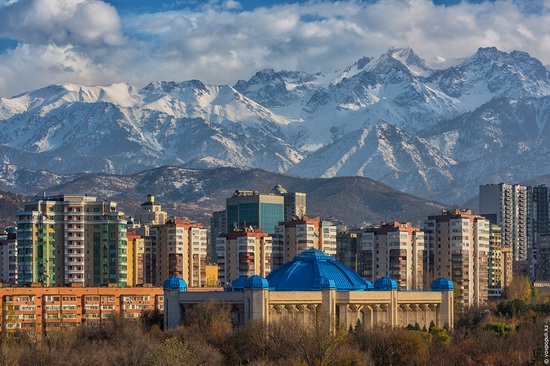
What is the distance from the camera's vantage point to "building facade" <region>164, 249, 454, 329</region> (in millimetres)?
97875

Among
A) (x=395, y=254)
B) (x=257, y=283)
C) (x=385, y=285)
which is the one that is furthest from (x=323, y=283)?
(x=395, y=254)

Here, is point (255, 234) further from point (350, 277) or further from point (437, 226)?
point (350, 277)

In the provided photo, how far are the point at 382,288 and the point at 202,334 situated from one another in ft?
49.8

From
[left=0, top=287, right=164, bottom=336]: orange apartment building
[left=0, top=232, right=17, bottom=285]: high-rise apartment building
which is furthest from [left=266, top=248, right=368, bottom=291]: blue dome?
[left=0, top=232, right=17, bottom=285]: high-rise apartment building

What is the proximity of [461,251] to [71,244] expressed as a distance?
140ft

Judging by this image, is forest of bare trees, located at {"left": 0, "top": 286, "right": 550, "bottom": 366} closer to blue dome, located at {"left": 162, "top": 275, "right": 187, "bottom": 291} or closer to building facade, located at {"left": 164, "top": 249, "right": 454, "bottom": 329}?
building facade, located at {"left": 164, "top": 249, "right": 454, "bottom": 329}

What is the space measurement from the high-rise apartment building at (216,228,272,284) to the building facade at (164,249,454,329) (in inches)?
1926

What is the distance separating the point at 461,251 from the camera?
6289 inches

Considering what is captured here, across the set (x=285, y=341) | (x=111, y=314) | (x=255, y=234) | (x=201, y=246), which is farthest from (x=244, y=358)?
(x=201, y=246)

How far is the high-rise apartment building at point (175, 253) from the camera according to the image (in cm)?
16600

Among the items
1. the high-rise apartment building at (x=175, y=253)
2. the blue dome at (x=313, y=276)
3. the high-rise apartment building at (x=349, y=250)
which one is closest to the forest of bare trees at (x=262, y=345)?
the blue dome at (x=313, y=276)

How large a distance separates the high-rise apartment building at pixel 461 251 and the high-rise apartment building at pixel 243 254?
16.2 meters

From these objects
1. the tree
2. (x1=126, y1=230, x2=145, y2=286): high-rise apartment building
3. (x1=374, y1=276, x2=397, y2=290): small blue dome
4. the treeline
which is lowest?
the treeline

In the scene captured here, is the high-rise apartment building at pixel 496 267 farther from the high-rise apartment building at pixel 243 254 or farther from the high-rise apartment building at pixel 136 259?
the high-rise apartment building at pixel 136 259
